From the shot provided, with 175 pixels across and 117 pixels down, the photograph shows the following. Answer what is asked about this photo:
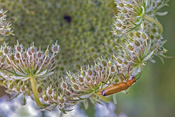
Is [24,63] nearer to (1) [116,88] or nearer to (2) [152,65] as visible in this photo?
(1) [116,88]

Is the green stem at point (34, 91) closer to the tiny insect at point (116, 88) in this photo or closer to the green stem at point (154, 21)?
the tiny insect at point (116, 88)

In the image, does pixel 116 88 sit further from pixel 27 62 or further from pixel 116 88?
pixel 27 62

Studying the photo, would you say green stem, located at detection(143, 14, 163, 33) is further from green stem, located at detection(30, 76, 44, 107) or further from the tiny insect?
green stem, located at detection(30, 76, 44, 107)

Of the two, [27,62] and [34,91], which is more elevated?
[27,62]

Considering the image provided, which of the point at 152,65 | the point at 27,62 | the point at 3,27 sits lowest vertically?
the point at 152,65

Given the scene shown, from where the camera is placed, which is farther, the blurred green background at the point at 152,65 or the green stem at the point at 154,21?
the blurred green background at the point at 152,65

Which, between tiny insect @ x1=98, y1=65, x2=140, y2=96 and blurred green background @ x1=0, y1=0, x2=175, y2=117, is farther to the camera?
blurred green background @ x1=0, y1=0, x2=175, y2=117

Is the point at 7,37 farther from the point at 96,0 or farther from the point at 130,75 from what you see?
the point at 130,75

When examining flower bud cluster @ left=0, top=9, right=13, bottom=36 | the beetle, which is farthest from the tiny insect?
flower bud cluster @ left=0, top=9, right=13, bottom=36

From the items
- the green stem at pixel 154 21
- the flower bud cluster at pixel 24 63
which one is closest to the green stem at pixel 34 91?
the flower bud cluster at pixel 24 63

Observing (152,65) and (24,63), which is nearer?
(24,63)

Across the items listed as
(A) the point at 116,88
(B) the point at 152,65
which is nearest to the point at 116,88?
(A) the point at 116,88
